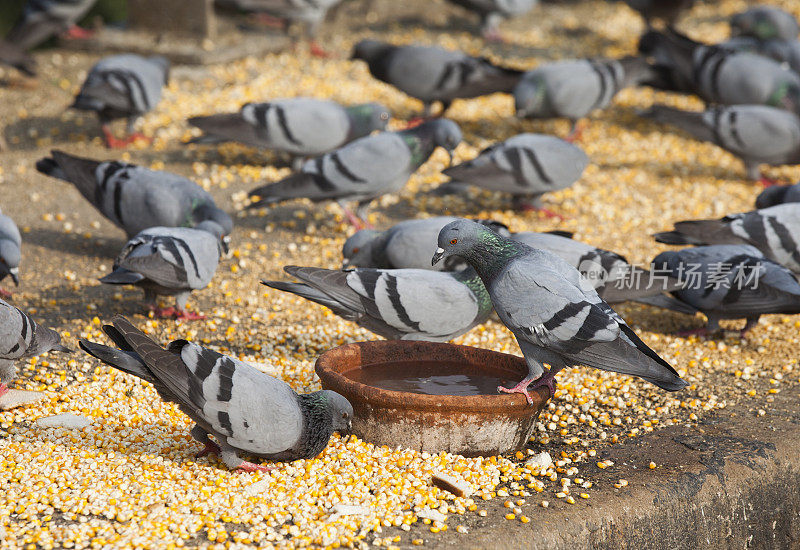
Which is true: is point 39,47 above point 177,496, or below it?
below

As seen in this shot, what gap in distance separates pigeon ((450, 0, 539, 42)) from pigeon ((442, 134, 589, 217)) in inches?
204

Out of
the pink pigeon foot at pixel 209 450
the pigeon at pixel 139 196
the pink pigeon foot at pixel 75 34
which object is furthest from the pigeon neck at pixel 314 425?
the pink pigeon foot at pixel 75 34

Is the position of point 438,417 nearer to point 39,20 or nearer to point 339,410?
point 339,410

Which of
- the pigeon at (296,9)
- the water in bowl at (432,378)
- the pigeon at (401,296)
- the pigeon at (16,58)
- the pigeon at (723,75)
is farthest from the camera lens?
the pigeon at (296,9)

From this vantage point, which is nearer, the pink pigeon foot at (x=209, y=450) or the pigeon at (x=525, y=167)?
the pink pigeon foot at (x=209, y=450)

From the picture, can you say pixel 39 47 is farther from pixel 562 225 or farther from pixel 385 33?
pixel 562 225

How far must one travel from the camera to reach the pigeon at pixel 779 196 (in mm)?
6984

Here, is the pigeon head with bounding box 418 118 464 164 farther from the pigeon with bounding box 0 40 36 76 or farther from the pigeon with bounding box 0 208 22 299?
the pigeon with bounding box 0 40 36 76

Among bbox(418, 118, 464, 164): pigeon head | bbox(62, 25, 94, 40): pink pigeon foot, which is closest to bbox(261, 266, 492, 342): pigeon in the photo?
bbox(418, 118, 464, 164): pigeon head

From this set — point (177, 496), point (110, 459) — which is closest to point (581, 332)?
point (177, 496)

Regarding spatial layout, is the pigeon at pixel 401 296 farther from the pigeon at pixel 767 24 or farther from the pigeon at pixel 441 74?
the pigeon at pixel 767 24

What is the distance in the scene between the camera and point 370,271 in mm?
4777

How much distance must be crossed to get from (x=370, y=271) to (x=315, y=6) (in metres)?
7.43

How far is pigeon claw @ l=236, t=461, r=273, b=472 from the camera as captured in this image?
3932 millimetres
